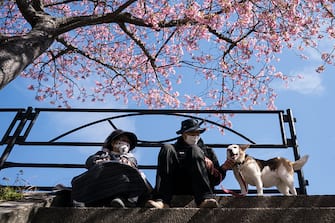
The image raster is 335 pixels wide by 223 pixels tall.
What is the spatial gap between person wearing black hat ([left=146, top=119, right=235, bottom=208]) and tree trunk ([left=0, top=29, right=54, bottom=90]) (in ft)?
6.39

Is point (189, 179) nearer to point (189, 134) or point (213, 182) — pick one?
point (213, 182)

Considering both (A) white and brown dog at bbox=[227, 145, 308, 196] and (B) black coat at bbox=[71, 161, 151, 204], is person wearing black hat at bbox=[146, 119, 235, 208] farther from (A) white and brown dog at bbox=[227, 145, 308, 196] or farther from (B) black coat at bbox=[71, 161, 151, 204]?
(A) white and brown dog at bbox=[227, 145, 308, 196]

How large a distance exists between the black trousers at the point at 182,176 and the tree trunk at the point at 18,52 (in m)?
1.97

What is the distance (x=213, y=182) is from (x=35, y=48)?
8.76 feet

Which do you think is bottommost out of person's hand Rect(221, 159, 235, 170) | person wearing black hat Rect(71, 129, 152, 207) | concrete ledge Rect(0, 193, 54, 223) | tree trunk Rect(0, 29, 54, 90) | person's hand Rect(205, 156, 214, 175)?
concrete ledge Rect(0, 193, 54, 223)

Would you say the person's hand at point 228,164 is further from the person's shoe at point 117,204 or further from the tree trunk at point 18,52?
the tree trunk at point 18,52

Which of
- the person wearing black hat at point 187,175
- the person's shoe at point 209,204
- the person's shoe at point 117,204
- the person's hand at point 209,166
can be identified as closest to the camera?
the person's shoe at point 209,204

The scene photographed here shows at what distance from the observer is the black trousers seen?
2.51m

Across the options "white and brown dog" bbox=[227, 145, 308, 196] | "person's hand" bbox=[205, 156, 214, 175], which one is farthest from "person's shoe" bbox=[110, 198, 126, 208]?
"white and brown dog" bbox=[227, 145, 308, 196]

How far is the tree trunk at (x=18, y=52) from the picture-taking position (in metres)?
3.52

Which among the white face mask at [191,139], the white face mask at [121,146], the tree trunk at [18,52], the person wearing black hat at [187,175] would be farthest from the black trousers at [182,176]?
the tree trunk at [18,52]

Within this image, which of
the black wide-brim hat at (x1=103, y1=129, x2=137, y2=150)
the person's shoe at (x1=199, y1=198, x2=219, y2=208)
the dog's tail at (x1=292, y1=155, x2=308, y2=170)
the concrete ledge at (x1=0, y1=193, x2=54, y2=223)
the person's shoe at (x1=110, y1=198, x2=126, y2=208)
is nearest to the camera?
the concrete ledge at (x1=0, y1=193, x2=54, y2=223)

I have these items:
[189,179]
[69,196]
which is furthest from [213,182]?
[69,196]

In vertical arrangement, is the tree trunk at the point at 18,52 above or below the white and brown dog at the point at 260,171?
above
